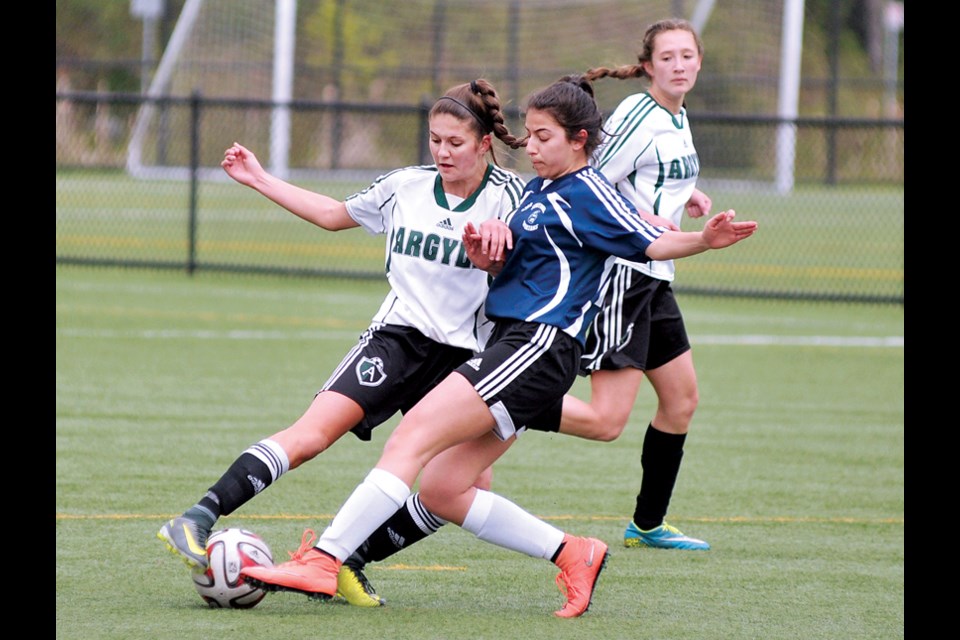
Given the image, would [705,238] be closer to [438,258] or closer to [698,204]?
[438,258]

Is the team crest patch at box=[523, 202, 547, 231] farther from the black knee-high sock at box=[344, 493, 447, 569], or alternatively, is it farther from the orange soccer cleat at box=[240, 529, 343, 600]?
the orange soccer cleat at box=[240, 529, 343, 600]

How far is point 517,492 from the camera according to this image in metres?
7.43

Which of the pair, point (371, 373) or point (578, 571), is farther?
point (371, 373)

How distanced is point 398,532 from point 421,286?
2.88 feet

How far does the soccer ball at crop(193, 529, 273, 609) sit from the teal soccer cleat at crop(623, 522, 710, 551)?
190 cm

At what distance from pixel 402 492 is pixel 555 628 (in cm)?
68

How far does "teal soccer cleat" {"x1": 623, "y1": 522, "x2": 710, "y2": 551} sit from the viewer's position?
21.1ft

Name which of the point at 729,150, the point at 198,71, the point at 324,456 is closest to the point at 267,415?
the point at 324,456

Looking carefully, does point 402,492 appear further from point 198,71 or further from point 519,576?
point 198,71

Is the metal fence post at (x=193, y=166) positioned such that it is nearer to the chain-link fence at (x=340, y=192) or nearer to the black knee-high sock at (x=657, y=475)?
the chain-link fence at (x=340, y=192)

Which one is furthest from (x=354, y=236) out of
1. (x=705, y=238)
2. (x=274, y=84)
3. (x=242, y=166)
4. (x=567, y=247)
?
(x=705, y=238)

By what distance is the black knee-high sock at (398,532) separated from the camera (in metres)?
5.45

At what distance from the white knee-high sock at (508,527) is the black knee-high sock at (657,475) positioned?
3.98 feet

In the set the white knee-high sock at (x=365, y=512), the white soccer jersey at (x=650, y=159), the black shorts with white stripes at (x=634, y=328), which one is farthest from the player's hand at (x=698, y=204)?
the white knee-high sock at (x=365, y=512)
